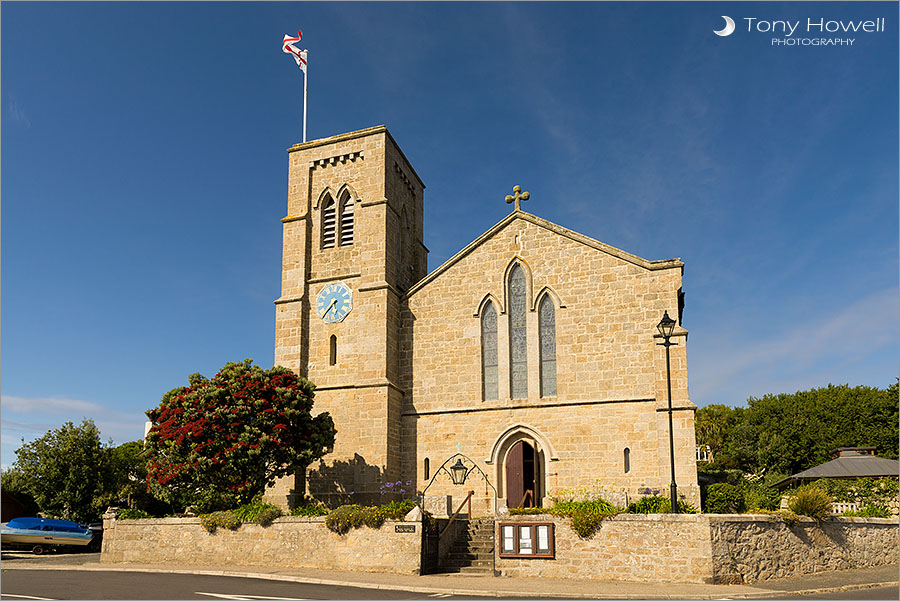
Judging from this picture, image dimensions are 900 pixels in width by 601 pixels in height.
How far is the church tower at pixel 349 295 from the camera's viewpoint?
2391 centimetres

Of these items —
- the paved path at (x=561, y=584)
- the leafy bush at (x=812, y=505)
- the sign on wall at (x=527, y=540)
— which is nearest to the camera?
the paved path at (x=561, y=584)

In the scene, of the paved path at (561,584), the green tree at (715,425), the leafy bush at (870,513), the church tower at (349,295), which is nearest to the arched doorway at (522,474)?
the church tower at (349,295)

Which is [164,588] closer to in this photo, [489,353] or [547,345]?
[489,353]

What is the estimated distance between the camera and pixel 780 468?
163ft

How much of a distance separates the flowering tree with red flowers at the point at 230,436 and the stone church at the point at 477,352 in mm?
2511

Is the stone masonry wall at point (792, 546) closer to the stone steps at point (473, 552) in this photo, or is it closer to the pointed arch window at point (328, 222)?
the stone steps at point (473, 552)

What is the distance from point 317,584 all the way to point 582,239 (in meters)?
14.6

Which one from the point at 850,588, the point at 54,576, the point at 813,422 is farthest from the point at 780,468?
the point at 54,576

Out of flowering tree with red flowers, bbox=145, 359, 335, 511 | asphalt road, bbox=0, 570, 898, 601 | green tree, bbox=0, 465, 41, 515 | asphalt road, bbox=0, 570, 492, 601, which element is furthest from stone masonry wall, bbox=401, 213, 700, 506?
green tree, bbox=0, 465, 41, 515

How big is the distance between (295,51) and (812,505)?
2573cm

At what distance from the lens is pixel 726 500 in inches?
770

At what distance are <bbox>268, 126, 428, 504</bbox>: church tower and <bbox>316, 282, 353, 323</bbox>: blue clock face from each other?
0.13ft

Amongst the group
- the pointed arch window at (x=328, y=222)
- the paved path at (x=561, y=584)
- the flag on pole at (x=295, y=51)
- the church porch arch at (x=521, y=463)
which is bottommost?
the paved path at (x=561, y=584)

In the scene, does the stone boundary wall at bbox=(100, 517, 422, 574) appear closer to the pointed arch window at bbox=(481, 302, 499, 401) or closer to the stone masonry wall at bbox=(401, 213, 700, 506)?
the stone masonry wall at bbox=(401, 213, 700, 506)
